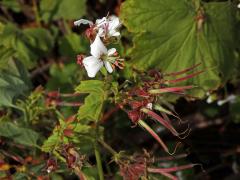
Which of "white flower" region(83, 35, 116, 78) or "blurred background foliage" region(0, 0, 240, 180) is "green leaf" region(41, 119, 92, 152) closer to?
"blurred background foliage" region(0, 0, 240, 180)

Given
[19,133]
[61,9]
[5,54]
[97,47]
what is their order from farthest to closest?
[61,9]
[5,54]
[19,133]
[97,47]

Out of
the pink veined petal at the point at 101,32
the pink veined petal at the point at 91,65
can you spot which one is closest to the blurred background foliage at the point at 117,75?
the pink veined petal at the point at 91,65

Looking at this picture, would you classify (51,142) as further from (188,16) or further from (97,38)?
(188,16)

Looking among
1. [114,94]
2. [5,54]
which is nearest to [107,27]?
[114,94]

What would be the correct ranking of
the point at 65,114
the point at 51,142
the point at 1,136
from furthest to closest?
the point at 65,114 < the point at 1,136 < the point at 51,142

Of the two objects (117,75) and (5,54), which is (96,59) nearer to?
(117,75)

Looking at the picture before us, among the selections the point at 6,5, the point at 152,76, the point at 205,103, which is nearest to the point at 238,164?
the point at 205,103
